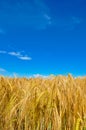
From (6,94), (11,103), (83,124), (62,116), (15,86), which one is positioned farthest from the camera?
(15,86)

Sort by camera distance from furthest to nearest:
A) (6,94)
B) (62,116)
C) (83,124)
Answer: (6,94), (62,116), (83,124)

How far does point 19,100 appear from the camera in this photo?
3037 millimetres

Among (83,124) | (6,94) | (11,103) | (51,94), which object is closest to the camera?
(83,124)

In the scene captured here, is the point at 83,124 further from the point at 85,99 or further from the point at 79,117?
the point at 85,99

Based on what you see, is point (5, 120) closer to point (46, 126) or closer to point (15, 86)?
point (46, 126)

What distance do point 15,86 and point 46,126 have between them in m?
1.01

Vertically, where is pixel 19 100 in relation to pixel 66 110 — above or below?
above

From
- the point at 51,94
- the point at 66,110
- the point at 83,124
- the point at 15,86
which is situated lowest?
the point at 83,124

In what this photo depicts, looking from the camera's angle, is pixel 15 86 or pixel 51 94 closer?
pixel 51 94

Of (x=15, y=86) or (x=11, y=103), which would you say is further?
(x=15, y=86)

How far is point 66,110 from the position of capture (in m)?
2.53

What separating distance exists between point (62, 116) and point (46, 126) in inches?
6.8

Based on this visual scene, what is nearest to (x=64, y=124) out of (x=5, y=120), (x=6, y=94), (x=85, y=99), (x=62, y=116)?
(x=62, y=116)

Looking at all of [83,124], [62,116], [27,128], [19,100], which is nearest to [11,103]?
[19,100]
